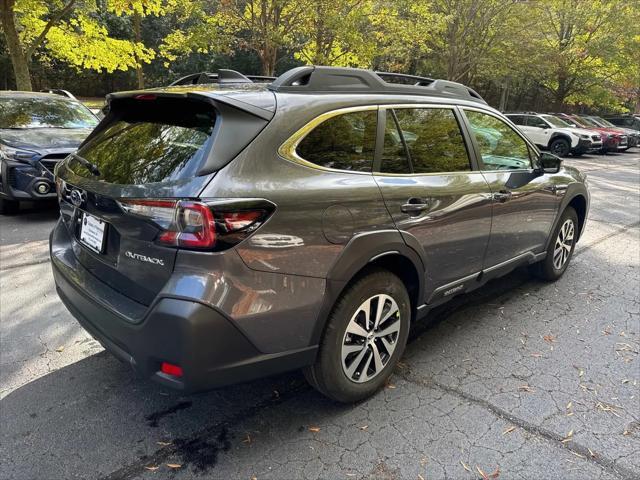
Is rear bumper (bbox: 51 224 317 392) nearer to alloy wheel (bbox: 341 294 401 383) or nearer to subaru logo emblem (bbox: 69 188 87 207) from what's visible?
alloy wheel (bbox: 341 294 401 383)

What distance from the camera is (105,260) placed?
2412mm

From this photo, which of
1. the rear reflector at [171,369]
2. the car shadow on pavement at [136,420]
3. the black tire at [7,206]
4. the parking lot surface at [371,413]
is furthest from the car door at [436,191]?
the black tire at [7,206]

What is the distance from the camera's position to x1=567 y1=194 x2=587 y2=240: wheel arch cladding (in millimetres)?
4672

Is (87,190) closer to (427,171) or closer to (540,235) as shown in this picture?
(427,171)

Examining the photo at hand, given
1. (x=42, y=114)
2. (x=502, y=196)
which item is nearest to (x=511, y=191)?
(x=502, y=196)

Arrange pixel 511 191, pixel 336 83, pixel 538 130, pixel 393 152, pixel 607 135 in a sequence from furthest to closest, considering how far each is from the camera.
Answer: pixel 607 135 < pixel 538 130 < pixel 511 191 < pixel 393 152 < pixel 336 83

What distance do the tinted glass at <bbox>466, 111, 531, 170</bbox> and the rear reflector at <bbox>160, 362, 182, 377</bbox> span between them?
2507 millimetres

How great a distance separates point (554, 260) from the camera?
4570 mm

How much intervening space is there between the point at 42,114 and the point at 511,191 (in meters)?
6.94

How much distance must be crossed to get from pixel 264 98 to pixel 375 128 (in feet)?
2.33

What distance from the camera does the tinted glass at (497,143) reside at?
138 inches

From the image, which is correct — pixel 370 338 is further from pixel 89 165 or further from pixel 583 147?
pixel 583 147

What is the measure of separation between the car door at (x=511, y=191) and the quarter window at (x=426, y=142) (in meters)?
0.21

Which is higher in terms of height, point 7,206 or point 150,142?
point 150,142
